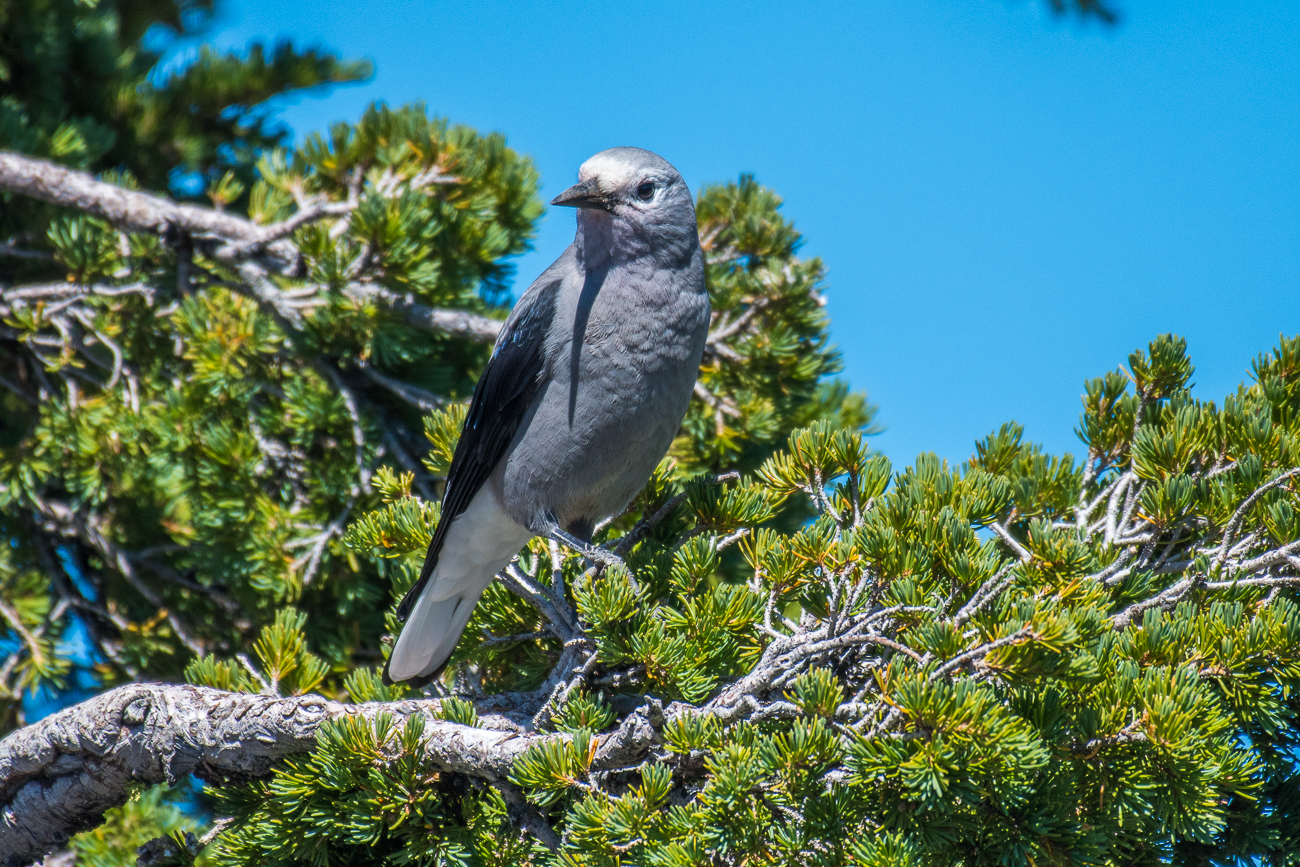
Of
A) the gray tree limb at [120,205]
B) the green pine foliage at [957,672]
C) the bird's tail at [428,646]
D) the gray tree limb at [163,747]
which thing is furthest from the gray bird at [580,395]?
the gray tree limb at [120,205]

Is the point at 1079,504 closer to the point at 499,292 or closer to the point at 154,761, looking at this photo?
the point at 154,761

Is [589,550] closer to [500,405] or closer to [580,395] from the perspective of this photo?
[580,395]

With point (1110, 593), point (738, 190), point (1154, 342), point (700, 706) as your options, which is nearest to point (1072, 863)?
point (1110, 593)

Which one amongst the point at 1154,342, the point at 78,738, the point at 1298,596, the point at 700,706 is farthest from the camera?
the point at 1154,342

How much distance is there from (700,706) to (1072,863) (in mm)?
677

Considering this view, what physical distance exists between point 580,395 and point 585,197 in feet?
1.79

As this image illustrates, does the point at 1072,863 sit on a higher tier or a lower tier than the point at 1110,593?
lower

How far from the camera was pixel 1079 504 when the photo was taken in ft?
7.54

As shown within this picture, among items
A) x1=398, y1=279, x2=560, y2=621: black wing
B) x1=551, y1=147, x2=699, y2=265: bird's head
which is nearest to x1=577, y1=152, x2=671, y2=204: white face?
x1=551, y1=147, x2=699, y2=265: bird's head

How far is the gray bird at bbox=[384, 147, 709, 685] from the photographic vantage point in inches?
103

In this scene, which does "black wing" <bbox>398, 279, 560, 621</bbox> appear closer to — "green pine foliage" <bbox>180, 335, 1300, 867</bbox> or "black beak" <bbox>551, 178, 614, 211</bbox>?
"black beak" <bbox>551, 178, 614, 211</bbox>

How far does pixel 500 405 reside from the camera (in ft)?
9.12

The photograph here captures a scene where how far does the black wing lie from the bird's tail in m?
0.25

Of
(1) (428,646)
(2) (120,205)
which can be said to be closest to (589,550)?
(1) (428,646)
